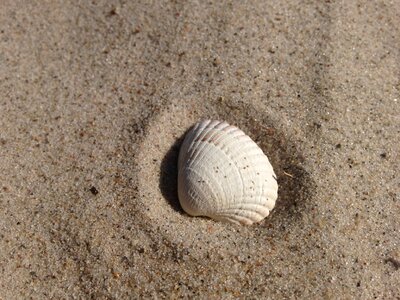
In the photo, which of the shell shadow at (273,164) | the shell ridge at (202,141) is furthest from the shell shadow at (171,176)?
the shell ridge at (202,141)

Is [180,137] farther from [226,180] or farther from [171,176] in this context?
[226,180]

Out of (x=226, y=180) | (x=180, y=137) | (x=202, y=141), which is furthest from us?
(x=180, y=137)

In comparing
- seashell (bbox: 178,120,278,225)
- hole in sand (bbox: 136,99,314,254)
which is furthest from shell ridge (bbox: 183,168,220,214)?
hole in sand (bbox: 136,99,314,254)

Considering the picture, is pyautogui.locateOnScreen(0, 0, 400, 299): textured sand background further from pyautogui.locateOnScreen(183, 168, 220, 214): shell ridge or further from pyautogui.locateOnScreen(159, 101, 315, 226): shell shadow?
pyautogui.locateOnScreen(183, 168, 220, 214): shell ridge

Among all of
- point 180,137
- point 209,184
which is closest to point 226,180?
point 209,184

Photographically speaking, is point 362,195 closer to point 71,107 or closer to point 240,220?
point 240,220

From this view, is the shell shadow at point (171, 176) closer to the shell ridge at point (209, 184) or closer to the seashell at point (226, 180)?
the seashell at point (226, 180)
